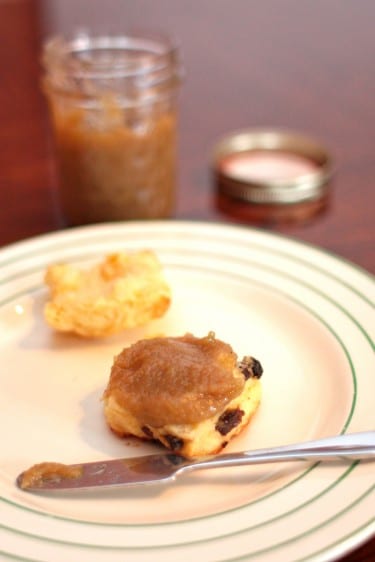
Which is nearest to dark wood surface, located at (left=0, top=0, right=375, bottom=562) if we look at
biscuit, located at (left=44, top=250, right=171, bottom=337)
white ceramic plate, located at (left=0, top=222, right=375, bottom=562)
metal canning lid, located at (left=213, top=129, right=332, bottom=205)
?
metal canning lid, located at (left=213, top=129, right=332, bottom=205)

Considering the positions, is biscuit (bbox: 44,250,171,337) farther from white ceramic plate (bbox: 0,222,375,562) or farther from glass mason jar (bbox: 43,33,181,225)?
glass mason jar (bbox: 43,33,181,225)

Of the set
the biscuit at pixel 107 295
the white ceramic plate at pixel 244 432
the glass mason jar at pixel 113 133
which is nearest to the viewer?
the white ceramic plate at pixel 244 432

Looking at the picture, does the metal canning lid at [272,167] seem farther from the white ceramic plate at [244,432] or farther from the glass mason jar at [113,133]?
the white ceramic plate at [244,432]

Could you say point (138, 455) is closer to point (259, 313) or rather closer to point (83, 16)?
point (259, 313)

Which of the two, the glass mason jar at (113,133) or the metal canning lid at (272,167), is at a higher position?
the glass mason jar at (113,133)

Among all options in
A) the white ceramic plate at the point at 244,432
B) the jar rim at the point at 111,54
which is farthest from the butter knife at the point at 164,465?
the jar rim at the point at 111,54

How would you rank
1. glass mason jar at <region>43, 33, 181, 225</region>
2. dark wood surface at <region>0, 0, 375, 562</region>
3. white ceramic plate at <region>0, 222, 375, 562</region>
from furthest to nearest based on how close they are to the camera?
1. dark wood surface at <region>0, 0, 375, 562</region>
2. glass mason jar at <region>43, 33, 181, 225</region>
3. white ceramic plate at <region>0, 222, 375, 562</region>

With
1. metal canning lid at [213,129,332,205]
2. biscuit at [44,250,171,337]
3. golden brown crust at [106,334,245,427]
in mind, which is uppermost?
golden brown crust at [106,334,245,427]

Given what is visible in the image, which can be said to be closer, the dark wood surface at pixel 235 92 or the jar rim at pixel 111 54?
the jar rim at pixel 111 54
